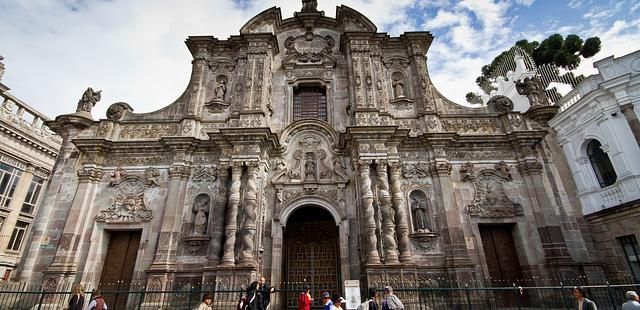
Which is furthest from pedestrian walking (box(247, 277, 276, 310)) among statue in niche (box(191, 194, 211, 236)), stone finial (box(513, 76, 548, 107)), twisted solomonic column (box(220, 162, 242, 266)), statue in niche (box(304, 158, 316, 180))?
stone finial (box(513, 76, 548, 107))

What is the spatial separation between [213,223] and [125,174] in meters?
4.50

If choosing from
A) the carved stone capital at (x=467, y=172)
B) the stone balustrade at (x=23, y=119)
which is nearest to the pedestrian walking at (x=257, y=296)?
the carved stone capital at (x=467, y=172)

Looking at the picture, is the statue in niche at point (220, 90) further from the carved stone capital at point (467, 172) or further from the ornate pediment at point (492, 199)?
the ornate pediment at point (492, 199)

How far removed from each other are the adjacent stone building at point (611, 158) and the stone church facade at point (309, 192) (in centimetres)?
66

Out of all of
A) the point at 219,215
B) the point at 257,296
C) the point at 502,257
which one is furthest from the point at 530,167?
the point at 219,215

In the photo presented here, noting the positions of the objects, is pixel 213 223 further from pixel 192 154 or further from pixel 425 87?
pixel 425 87

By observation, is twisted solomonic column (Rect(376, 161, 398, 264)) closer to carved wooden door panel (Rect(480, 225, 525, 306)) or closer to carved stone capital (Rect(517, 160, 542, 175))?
carved wooden door panel (Rect(480, 225, 525, 306))

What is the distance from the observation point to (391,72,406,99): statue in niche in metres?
14.2

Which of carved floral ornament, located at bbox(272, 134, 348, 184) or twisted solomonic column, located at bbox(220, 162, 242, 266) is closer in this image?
twisted solomonic column, located at bbox(220, 162, 242, 266)

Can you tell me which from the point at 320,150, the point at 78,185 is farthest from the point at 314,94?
the point at 78,185

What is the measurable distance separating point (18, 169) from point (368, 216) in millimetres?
23071

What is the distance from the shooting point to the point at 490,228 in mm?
12008

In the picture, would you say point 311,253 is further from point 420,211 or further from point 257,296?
point 257,296

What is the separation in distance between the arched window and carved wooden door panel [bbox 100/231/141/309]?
17447 millimetres
